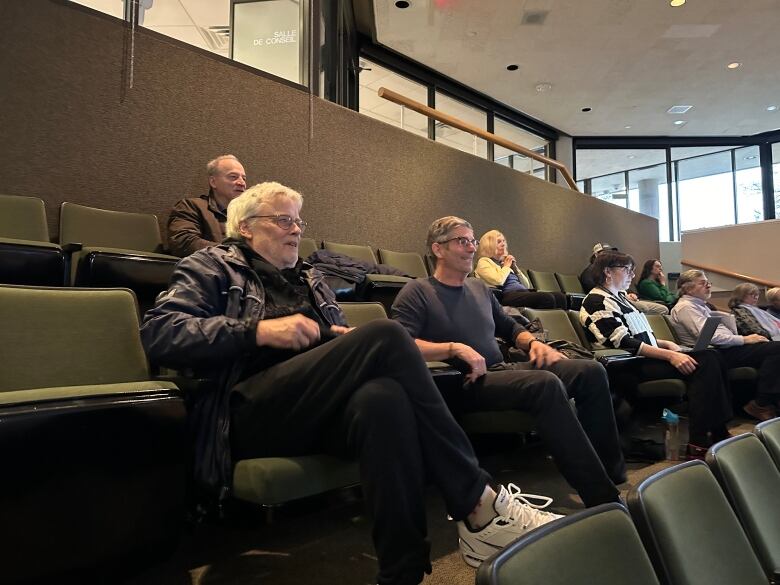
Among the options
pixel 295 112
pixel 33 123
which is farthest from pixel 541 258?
pixel 33 123

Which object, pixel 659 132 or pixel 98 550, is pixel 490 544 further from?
pixel 659 132

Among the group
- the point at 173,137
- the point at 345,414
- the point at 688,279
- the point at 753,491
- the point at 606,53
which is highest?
the point at 606,53

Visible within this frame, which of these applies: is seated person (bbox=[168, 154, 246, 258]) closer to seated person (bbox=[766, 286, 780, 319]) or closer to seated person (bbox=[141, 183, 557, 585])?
seated person (bbox=[141, 183, 557, 585])

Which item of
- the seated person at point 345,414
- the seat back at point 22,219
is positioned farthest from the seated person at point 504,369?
the seat back at point 22,219

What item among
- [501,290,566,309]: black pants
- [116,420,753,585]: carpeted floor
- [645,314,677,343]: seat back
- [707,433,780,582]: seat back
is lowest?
[116,420,753,585]: carpeted floor

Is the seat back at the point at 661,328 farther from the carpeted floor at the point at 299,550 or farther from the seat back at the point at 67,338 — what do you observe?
the seat back at the point at 67,338

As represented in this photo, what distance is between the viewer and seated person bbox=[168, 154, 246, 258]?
7.91 feet

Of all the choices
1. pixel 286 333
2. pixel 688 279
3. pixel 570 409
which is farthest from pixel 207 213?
pixel 688 279

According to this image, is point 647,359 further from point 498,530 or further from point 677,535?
point 677,535

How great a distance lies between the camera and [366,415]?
1.11m

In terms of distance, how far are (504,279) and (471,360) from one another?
7.30 ft

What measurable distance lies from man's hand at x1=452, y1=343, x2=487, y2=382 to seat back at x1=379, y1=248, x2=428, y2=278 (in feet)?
6.55

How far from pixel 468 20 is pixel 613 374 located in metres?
4.45

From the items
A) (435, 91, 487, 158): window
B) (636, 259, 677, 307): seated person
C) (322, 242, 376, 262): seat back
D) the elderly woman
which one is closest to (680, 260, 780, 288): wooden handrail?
(636, 259, 677, 307): seated person
